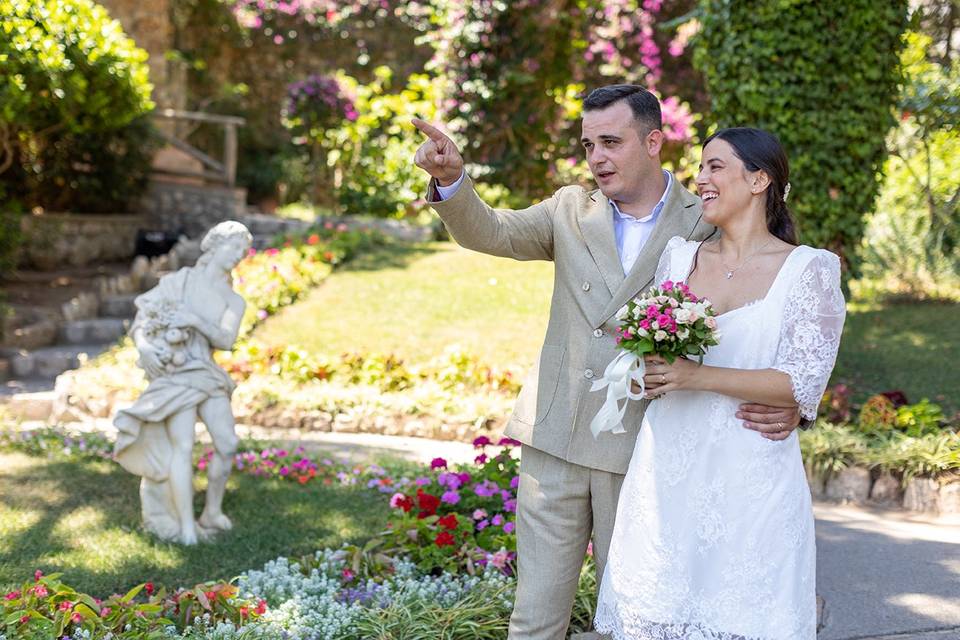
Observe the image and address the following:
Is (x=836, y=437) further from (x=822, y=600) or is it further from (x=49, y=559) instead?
(x=49, y=559)

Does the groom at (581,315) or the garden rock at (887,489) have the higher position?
the groom at (581,315)

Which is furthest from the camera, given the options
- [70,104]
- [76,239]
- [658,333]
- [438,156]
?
[76,239]

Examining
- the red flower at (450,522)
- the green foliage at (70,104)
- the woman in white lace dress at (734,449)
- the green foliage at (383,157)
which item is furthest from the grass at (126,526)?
the green foliage at (383,157)

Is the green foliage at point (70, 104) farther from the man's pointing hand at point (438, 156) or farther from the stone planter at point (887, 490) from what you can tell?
the stone planter at point (887, 490)

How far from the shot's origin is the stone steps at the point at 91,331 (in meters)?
9.29

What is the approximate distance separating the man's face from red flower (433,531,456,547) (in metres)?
1.83

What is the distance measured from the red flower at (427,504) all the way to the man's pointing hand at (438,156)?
204 cm

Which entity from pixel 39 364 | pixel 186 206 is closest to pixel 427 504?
pixel 39 364

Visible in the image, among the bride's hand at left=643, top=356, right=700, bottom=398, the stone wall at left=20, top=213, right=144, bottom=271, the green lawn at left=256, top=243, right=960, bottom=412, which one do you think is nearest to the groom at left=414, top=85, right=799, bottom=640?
the bride's hand at left=643, top=356, right=700, bottom=398

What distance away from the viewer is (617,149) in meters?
2.47

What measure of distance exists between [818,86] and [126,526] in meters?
4.87

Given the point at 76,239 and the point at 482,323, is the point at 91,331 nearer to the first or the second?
the point at 76,239

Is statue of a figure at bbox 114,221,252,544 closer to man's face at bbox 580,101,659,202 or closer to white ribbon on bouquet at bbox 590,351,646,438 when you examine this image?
man's face at bbox 580,101,659,202

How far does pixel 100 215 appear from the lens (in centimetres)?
1279
